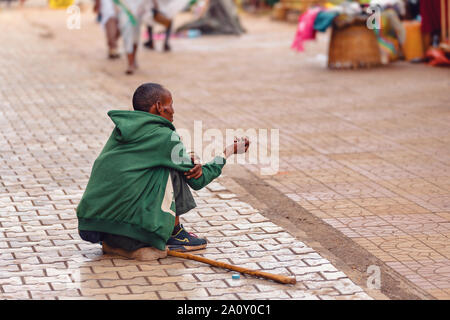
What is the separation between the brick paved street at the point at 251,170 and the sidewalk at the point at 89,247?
1cm

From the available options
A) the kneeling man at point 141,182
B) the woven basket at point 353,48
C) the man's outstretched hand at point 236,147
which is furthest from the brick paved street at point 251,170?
the man's outstretched hand at point 236,147

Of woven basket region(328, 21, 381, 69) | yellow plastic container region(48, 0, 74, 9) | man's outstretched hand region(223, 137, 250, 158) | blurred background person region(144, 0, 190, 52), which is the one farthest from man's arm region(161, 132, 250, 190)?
yellow plastic container region(48, 0, 74, 9)

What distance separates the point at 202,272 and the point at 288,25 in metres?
18.4

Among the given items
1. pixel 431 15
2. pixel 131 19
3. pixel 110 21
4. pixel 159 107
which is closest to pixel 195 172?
pixel 159 107

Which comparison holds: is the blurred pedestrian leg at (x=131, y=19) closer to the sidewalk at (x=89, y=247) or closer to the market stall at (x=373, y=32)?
the market stall at (x=373, y=32)

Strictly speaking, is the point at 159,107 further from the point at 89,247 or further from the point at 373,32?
the point at 373,32

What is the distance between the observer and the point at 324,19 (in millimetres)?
13523

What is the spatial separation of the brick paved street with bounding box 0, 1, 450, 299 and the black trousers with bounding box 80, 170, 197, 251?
0.11m

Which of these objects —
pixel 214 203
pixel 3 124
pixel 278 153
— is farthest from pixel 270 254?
pixel 3 124

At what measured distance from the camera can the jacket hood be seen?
4895 mm

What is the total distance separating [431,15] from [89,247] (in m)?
10.0

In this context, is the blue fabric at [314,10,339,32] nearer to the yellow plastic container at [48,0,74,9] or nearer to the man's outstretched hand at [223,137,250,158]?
the man's outstretched hand at [223,137,250,158]

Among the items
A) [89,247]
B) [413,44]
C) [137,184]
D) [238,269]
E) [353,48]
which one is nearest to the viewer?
[238,269]
